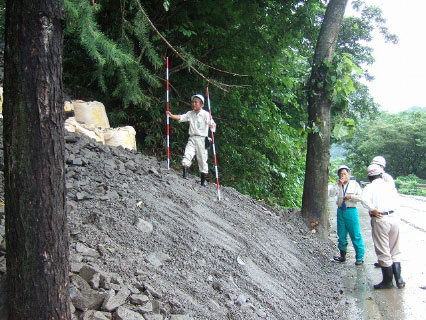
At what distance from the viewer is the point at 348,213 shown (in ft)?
23.1

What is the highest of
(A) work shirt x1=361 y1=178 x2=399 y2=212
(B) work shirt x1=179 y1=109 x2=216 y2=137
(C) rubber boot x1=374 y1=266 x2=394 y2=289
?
(B) work shirt x1=179 y1=109 x2=216 y2=137

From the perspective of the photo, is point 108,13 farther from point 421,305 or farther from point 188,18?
point 421,305

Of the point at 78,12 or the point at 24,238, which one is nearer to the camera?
the point at 24,238

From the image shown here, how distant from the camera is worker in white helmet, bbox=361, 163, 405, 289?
5738 mm

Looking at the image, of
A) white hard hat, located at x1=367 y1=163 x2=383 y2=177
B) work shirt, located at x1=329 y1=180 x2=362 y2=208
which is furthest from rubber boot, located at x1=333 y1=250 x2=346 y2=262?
white hard hat, located at x1=367 y1=163 x2=383 y2=177

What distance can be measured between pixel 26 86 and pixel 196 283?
2.36 meters

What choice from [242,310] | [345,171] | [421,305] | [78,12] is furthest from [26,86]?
[345,171]

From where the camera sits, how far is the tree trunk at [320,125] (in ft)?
27.5

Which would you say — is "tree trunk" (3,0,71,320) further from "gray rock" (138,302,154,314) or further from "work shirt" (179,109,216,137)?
"work shirt" (179,109,216,137)

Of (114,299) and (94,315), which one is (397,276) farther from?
(94,315)

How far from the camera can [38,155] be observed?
2.34 m

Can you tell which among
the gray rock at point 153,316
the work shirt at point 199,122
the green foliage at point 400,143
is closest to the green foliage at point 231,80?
the work shirt at point 199,122

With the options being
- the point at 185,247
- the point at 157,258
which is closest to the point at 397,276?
the point at 185,247

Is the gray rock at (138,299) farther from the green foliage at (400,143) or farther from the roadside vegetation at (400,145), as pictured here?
the green foliage at (400,143)
